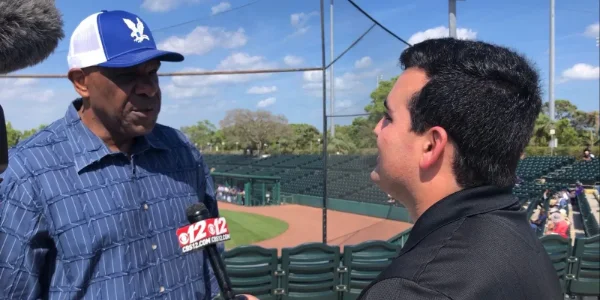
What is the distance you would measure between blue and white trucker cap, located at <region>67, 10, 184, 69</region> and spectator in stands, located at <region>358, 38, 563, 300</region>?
0.98 metres

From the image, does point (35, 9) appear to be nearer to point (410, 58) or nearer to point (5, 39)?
point (5, 39)

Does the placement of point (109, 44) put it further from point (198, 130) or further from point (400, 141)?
point (198, 130)

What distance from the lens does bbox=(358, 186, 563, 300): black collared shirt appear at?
92cm

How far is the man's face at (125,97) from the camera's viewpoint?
1644 millimetres

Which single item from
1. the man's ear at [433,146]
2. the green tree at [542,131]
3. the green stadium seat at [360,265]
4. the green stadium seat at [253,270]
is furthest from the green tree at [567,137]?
the man's ear at [433,146]

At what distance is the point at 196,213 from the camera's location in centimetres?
167

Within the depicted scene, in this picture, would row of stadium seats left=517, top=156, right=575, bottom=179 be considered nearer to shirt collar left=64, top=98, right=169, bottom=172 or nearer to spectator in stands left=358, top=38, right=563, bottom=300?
spectator in stands left=358, top=38, right=563, bottom=300

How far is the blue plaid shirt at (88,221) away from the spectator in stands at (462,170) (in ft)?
3.19

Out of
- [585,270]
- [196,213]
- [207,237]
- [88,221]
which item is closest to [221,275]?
[207,237]

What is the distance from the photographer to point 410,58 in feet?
4.07

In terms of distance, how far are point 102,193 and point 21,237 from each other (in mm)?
285

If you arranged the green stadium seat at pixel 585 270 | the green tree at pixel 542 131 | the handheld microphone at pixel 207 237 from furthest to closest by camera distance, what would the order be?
1. the green tree at pixel 542 131
2. the green stadium seat at pixel 585 270
3. the handheld microphone at pixel 207 237

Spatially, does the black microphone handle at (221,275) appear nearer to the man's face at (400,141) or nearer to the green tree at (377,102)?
the man's face at (400,141)

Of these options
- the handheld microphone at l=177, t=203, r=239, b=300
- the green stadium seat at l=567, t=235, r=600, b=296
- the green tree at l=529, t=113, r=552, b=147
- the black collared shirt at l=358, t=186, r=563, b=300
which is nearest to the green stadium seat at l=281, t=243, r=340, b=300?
the green stadium seat at l=567, t=235, r=600, b=296
